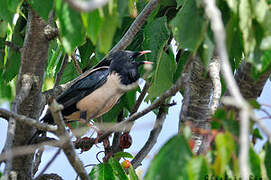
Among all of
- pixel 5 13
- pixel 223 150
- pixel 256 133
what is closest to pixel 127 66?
pixel 5 13

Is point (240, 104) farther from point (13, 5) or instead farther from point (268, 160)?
point (13, 5)

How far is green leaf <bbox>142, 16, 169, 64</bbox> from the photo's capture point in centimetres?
420

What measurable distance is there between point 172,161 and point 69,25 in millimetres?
711

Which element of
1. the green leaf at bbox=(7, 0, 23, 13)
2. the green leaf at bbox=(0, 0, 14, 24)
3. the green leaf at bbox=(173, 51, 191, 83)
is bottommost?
the green leaf at bbox=(7, 0, 23, 13)

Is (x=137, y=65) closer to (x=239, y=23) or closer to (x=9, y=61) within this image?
(x=9, y=61)

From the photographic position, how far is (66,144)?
117 inches

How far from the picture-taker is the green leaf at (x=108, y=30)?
7.00ft

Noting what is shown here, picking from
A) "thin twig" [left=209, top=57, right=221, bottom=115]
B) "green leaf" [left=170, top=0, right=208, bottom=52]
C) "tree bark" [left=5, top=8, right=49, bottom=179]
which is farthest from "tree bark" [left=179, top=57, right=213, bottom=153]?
"green leaf" [left=170, top=0, right=208, bottom=52]

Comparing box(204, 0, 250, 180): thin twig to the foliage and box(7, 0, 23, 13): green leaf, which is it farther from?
box(7, 0, 23, 13): green leaf

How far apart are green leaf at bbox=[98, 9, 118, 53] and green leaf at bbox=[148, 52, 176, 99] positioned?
5.94 ft

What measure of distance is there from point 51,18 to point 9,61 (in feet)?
2.79

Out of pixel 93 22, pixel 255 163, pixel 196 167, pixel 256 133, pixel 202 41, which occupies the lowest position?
pixel 196 167

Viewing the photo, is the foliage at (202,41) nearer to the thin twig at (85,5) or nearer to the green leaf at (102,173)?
the thin twig at (85,5)

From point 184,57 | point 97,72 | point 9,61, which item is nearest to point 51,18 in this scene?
point 9,61
